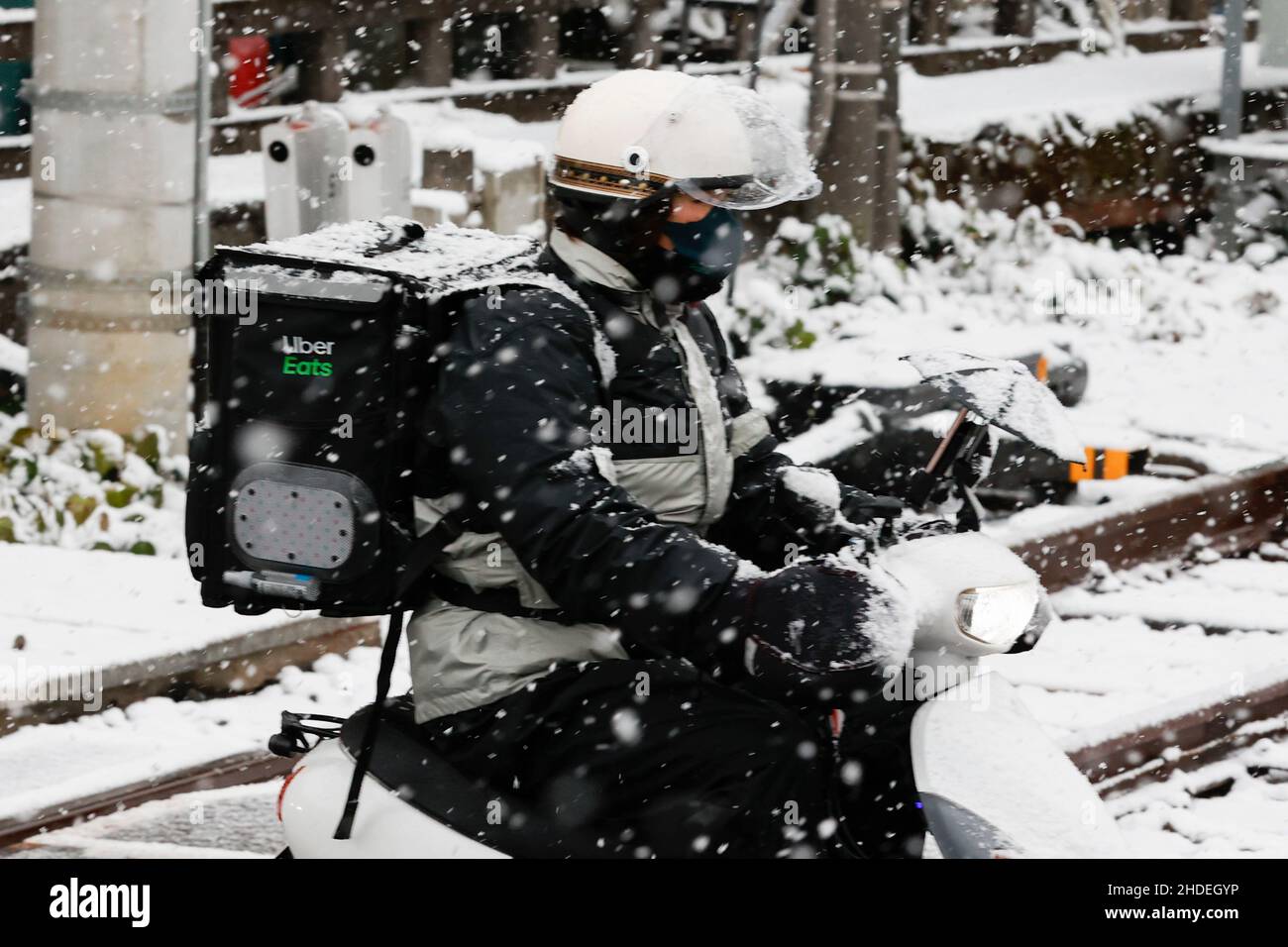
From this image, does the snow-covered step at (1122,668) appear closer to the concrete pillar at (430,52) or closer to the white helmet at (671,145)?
the white helmet at (671,145)

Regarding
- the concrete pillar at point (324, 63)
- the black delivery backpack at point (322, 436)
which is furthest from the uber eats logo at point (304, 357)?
the concrete pillar at point (324, 63)

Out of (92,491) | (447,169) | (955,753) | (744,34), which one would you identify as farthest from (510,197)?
(955,753)

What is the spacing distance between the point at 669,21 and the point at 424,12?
13.4ft

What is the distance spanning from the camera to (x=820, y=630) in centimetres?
271

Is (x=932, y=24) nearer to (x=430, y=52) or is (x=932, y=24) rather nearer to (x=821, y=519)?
(x=430, y=52)

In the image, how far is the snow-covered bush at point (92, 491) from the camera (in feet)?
22.9

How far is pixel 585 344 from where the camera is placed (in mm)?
3053

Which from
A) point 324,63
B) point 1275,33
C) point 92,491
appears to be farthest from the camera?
point 1275,33

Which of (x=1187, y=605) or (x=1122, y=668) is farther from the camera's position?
(x=1187, y=605)

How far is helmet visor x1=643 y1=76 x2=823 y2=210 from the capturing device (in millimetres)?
3107

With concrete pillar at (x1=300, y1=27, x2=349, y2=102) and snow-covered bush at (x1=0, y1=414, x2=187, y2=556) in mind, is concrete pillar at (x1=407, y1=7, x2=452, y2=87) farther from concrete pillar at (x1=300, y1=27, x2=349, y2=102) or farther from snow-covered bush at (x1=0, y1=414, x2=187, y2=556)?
snow-covered bush at (x1=0, y1=414, x2=187, y2=556)

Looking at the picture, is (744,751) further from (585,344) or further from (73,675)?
(73,675)

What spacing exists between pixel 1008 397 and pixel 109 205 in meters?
4.82
